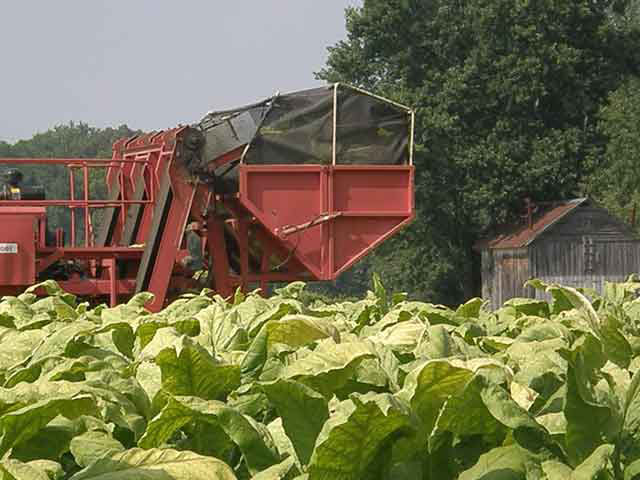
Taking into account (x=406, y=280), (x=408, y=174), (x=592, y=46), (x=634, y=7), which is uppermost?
(x=634, y=7)

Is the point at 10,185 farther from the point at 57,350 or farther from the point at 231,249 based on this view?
the point at 57,350

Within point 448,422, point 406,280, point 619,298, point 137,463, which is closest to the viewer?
point 137,463

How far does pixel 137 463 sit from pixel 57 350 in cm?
92

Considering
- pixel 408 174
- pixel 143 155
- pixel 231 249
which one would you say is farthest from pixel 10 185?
pixel 408 174

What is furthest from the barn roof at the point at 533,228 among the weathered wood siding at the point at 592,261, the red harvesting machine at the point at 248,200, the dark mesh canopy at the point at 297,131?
the dark mesh canopy at the point at 297,131

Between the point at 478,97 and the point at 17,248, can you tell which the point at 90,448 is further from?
the point at 478,97

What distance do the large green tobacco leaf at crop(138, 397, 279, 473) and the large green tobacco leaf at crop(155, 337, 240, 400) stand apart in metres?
0.18

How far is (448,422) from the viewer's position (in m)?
1.58

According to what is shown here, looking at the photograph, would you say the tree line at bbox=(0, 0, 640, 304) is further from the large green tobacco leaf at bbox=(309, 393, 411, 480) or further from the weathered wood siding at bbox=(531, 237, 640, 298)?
the large green tobacco leaf at bbox=(309, 393, 411, 480)

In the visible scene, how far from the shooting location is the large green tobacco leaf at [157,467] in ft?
4.24

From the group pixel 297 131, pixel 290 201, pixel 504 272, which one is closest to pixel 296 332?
pixel 290 201

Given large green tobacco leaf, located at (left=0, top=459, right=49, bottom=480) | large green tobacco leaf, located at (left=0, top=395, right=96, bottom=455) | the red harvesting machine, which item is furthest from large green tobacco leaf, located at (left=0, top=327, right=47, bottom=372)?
the red harvesting machine

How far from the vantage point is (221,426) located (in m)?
1.59

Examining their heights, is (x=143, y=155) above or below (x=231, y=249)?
above
